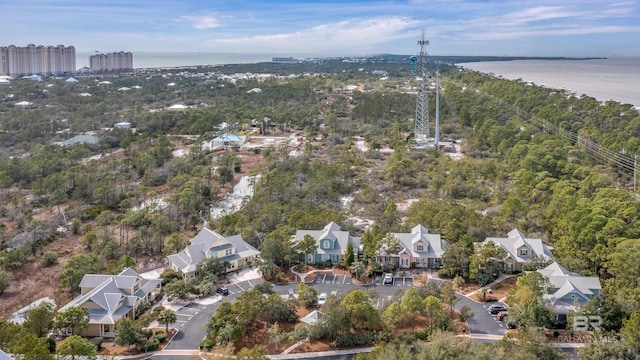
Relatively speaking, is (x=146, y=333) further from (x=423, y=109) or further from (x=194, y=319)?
(x=423, y=109)

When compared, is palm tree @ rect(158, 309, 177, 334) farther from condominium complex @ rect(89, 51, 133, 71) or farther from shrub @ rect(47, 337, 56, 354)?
condominium complex @ rect(89, 51, 133, 71)

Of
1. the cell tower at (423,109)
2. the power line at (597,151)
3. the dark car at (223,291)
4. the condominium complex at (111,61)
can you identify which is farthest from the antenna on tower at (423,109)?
the condominium complex at (111,61)

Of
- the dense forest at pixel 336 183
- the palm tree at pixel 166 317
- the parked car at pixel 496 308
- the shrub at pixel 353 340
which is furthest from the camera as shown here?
the dense forest at pixel 336 183

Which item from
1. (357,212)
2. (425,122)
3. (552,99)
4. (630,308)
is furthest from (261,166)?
(552,99)

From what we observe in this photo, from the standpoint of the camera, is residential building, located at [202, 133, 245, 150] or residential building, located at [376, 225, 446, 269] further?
residential building, located at [202, 133, 245, 150]

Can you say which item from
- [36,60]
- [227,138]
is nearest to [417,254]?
[227,138]

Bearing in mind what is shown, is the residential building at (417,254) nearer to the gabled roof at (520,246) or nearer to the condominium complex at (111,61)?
the gabled roof at (520,246)

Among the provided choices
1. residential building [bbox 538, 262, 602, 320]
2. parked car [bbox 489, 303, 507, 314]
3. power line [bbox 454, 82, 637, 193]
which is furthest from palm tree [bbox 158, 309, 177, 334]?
power line [bbox 454, 82, 637, 193]
